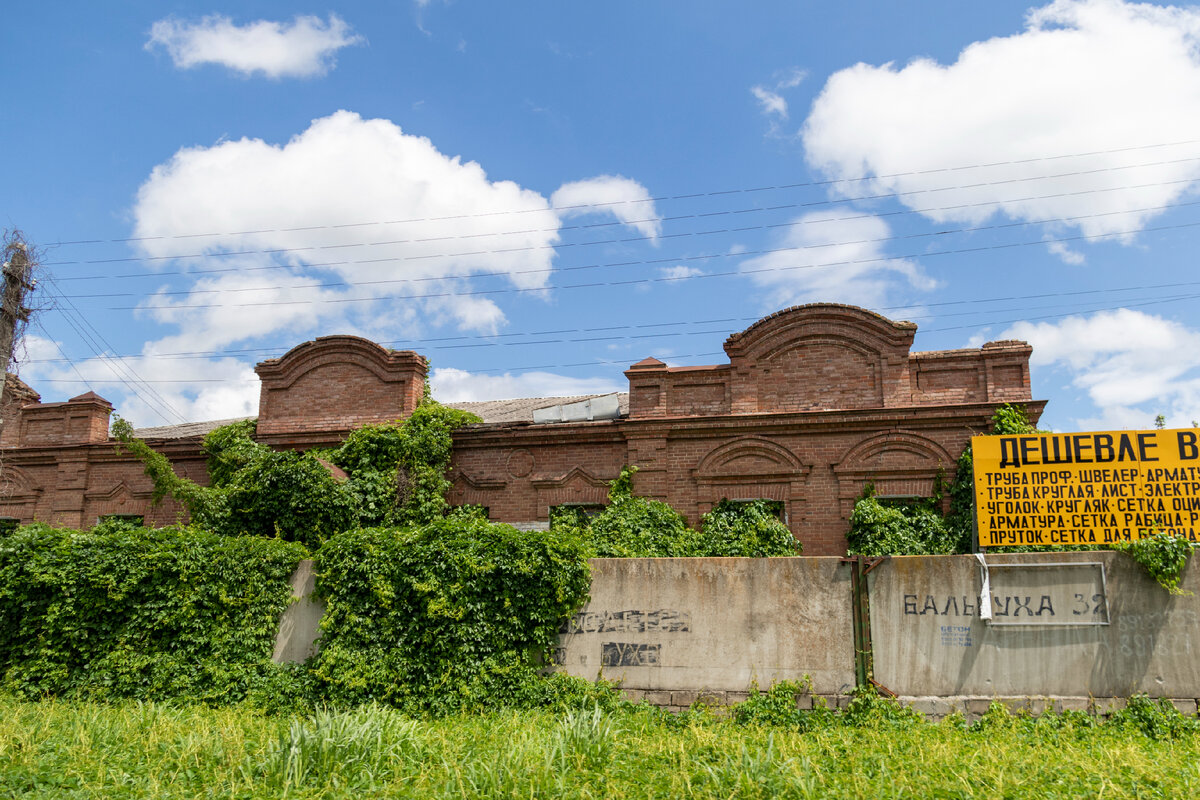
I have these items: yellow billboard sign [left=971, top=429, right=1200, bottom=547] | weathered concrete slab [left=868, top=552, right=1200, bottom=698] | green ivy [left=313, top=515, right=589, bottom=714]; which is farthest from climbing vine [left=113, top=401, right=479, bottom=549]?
yellow billboard sign [left=971, top=429, right=1200, bottom=547]

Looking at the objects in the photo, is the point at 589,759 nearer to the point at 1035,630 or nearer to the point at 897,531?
the point at 1035,630

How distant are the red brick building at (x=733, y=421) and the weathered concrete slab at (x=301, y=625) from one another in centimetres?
583

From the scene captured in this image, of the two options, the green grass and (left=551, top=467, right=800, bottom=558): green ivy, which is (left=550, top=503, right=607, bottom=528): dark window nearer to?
(left=551, top=467, right=800, bottom=558): green ivy

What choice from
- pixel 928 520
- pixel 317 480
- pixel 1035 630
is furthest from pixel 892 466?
pixel 317 480

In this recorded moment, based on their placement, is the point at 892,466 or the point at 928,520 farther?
the point at 892,466

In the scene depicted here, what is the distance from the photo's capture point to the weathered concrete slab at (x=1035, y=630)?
8453mm

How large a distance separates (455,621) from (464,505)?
259 inches

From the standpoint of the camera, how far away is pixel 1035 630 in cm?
868

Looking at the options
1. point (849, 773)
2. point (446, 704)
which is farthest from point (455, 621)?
point (849, 773)

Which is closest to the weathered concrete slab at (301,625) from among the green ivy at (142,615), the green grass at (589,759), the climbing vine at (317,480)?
the green ivy at (142,615)

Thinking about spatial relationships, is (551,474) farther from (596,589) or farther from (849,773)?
(849,773)

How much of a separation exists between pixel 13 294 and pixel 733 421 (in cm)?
1461

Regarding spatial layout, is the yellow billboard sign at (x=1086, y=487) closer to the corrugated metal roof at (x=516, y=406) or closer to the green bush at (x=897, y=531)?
the green bush at (x=897, y=531)

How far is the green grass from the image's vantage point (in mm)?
6285
